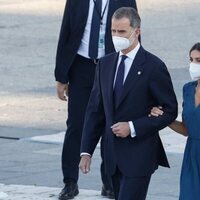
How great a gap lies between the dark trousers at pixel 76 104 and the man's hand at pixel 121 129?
6.55ft

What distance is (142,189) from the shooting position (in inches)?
256

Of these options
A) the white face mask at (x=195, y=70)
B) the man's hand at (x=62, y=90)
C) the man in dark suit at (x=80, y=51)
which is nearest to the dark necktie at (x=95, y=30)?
the man in dark suit at (x=80, y=51)

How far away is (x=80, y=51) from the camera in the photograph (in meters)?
8.36

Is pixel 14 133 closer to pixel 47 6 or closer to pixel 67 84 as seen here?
pixel 67 84

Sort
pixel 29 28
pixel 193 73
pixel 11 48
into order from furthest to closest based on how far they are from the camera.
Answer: pixel 29 28, pixel 11 48, pixel 193 73

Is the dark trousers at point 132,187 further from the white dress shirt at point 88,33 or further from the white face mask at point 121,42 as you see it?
the white dress shirt at point 88,33

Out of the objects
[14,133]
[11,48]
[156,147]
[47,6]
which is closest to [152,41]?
[11,48]

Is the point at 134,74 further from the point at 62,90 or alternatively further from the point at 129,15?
the point at 62,90

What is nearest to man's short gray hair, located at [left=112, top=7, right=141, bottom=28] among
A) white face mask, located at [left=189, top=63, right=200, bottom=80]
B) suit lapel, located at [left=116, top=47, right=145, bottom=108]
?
suit lapel, located at [left=116, top=47, right=145, bottom=108]

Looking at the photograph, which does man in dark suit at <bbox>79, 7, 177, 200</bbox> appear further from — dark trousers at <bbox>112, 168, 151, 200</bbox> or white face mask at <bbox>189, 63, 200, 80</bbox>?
white face mask at <bbox>189, 63, 200, 80</bbox>

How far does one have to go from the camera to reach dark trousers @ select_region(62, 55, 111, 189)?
8367mm

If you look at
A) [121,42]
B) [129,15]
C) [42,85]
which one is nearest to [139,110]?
[121,42]

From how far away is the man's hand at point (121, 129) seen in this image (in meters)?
6.34

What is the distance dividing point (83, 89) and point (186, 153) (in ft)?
7.22
